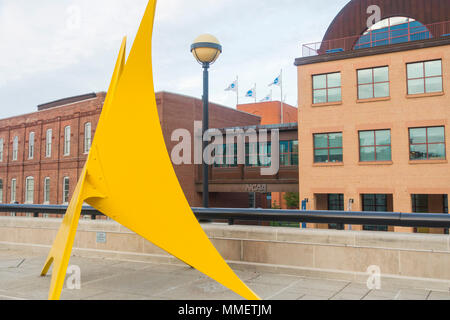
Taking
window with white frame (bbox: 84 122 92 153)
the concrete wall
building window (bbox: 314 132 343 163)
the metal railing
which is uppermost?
window with white frame (bbox: 84 122 92 153)

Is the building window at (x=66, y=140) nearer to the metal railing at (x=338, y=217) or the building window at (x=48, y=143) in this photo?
the building window at (x=48, y=143)

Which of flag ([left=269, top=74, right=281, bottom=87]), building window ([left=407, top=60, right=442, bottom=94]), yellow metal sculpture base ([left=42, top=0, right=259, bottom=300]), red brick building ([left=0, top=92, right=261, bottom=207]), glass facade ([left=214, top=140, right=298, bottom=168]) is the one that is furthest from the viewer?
flag ([left=269, top=74, right=281, bottom=87])

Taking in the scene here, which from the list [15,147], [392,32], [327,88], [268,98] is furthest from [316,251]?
[268,98]

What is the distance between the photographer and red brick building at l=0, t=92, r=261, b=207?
35938 mm

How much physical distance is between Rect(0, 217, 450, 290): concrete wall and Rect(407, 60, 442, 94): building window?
20265 mm

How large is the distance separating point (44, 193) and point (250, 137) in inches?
868

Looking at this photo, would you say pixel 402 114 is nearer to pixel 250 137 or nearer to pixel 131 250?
pixel 250 137

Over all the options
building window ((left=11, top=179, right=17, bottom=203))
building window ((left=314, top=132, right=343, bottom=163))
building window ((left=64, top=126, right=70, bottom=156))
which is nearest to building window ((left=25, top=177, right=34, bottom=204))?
building window ((left=11, top=179, right=17, bottom=203))

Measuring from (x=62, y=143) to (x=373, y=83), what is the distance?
28.8m

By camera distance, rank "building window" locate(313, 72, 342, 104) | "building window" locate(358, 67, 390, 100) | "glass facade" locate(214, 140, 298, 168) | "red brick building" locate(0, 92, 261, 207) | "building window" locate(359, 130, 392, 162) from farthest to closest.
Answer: "red brick building" locate(0, 92, 261, 207) → "glass facade" locate(214, 140, 298, 168) → "building window" locate(313, 72, 342, 104) → "building window" locate(358, 67, 390, 100) → "building window" locate(359, 130, 392, 162)

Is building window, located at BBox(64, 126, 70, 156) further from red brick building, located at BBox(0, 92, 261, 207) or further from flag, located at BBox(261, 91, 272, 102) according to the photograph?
flag, located at BBox(261, 91, 272, 102)

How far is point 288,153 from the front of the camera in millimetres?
31062

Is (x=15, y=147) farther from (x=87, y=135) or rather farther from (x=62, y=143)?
(x=87, y=135)

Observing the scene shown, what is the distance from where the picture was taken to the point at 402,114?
2409 centimetres
